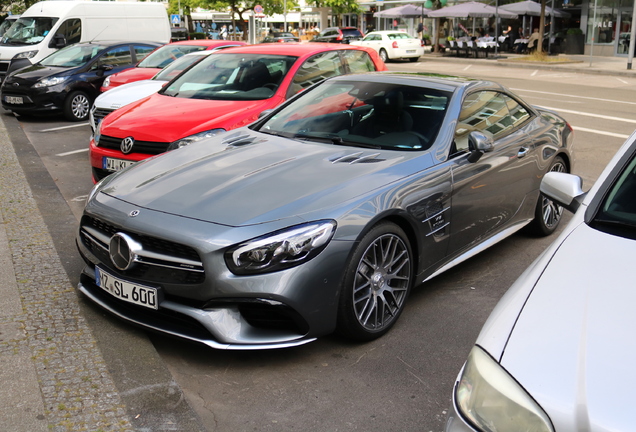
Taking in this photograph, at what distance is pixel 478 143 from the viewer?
463 centimetres

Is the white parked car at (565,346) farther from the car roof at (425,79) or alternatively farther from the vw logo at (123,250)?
the car roof at (425,79)

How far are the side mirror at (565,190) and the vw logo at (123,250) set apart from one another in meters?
2.14

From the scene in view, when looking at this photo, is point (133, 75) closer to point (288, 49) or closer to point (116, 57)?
point (116, 57)

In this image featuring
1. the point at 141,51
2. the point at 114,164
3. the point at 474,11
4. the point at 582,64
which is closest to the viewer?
the point at 114,164

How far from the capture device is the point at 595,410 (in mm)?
1949

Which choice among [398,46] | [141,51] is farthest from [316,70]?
[398,46]

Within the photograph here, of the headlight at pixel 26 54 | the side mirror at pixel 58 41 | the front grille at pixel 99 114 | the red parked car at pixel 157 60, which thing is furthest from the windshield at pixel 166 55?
the headlight at pixel 26 54

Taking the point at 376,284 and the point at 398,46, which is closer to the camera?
the point at 376,284

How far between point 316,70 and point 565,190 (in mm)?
5335

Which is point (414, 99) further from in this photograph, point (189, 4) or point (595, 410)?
point (189, 4)

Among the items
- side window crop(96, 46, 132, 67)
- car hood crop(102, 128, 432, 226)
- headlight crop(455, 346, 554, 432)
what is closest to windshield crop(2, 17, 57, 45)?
side window crop(96, 46, 132, 67)

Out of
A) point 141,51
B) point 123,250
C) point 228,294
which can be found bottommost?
point 228,294

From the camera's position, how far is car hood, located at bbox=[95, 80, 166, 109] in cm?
980

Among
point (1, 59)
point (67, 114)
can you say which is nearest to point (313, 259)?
point (67, 114)
